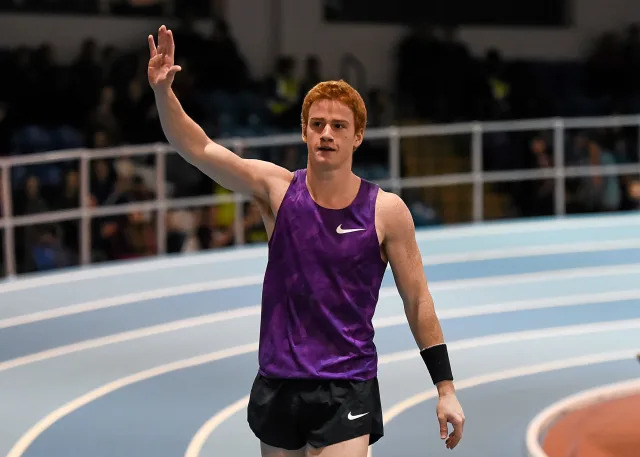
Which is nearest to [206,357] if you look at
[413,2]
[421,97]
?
[421,97]

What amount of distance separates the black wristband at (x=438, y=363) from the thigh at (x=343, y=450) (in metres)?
0.30

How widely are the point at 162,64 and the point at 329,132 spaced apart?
536 millimetres

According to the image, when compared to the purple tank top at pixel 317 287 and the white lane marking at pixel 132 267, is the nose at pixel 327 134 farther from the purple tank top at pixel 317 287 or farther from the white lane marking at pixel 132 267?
the white lane marking at pixel 132 267

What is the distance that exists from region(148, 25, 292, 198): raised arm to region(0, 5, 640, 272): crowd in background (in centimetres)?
837

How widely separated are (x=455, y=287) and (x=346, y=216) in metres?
7.49

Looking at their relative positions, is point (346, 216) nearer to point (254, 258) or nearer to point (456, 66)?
point (254, 258)

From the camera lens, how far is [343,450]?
4484mm

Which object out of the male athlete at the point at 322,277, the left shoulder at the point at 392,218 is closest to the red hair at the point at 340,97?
the male athlete at the point at 322,277

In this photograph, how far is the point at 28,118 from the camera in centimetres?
1418

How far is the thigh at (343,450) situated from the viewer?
4.48 meters

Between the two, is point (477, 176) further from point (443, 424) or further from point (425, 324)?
point (443, 424)

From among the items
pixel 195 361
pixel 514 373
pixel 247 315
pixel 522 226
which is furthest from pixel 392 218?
pixel 522 226

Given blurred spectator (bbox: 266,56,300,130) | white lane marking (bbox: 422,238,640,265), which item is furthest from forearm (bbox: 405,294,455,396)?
blurred spectator (bbox: 266,56,300,130)

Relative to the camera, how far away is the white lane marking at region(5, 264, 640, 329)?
10523mm
